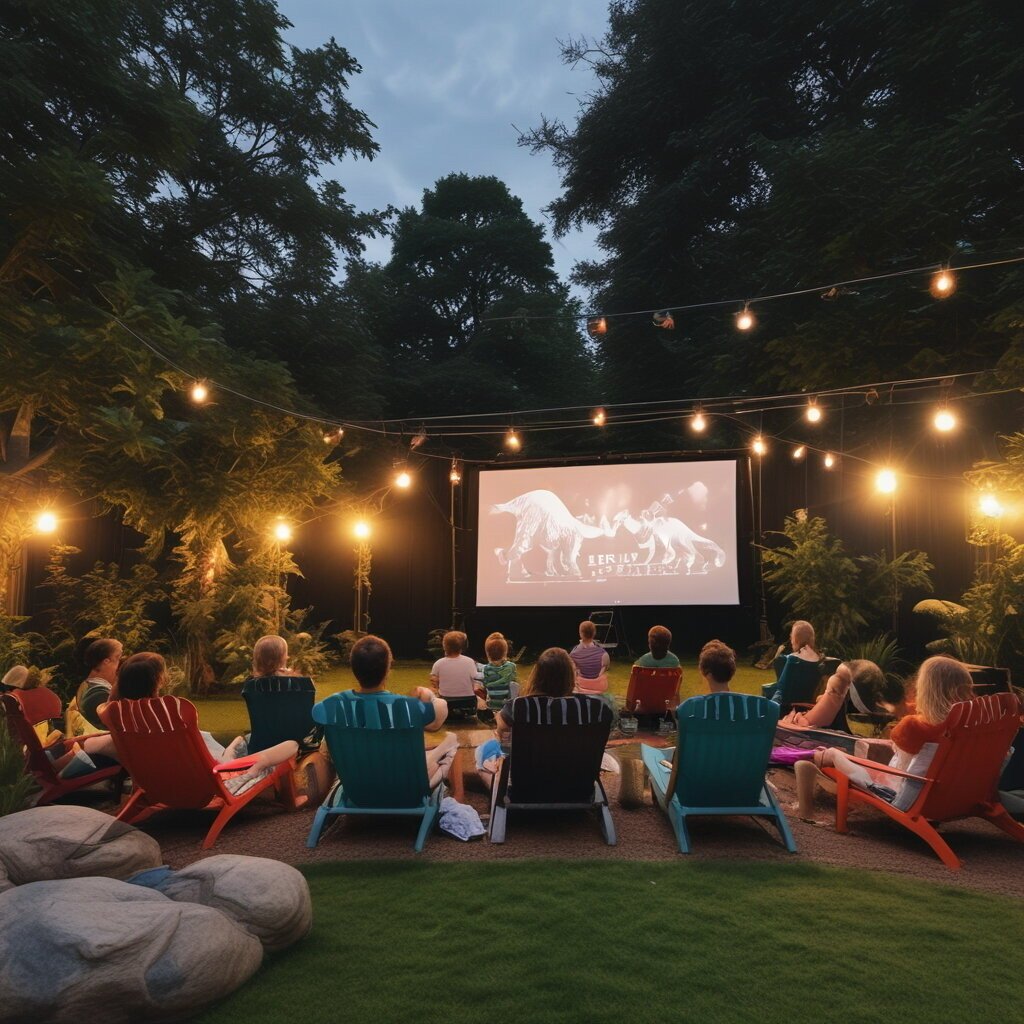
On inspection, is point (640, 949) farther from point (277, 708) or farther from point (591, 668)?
point (591, 668)

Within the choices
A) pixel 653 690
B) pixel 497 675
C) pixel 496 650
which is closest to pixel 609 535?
pixel 653 690

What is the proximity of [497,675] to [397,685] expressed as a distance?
15.6ft

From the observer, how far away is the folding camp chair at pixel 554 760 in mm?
4180

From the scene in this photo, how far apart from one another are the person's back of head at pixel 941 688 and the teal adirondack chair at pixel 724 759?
30.4 inches

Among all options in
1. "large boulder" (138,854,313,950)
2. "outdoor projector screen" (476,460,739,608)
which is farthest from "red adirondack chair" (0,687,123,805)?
"outdoor projector screen" (476,460,739,608)

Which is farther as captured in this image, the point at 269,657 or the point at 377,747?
the point at 269,657

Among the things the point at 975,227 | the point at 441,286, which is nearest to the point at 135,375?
the point at 975,227

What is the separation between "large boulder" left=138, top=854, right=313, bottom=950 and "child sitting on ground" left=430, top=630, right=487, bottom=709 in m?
4.34

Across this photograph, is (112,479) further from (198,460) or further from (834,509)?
(834,509)

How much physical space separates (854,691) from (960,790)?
223cm

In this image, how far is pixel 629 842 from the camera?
4.30 m

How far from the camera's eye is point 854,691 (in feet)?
20.5

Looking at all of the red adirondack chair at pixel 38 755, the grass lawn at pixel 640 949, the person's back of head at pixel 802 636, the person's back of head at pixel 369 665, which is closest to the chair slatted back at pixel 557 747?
the grass lawn at pixel 640 949

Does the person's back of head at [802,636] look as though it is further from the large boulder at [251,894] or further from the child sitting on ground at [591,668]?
the large boulder at [251,894]
